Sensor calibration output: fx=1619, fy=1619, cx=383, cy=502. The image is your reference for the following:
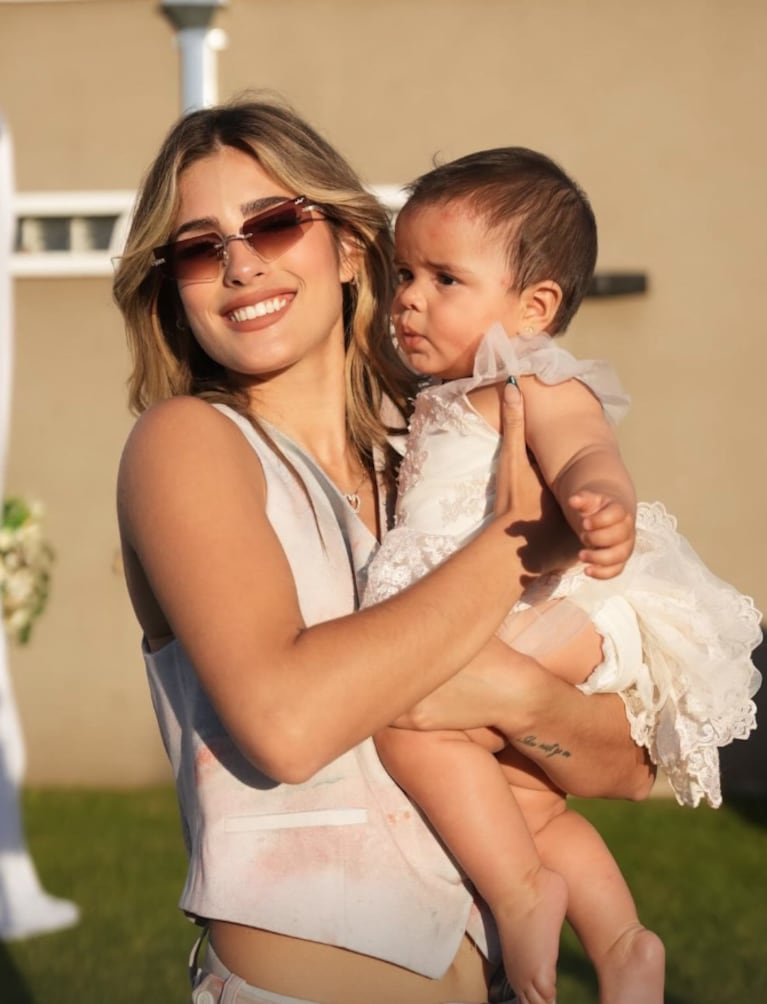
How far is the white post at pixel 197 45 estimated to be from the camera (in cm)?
964

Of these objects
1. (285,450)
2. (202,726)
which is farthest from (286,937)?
(285,450)

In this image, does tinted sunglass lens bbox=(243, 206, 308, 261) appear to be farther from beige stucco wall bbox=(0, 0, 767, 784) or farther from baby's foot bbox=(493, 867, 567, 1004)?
beige stucco wall bbox=(0, 0, 767, 784)

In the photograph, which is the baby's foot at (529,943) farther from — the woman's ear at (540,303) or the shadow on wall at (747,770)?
the shadow on wall at (747,770)

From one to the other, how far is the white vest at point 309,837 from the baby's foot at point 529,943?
0.07 metres

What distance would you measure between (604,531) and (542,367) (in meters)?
0.49

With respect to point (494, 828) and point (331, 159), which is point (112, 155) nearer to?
point (331, 159)

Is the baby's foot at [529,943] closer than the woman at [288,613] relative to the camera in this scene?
No

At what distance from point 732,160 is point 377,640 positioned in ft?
26.0

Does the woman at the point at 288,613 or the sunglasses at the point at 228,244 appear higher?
the sunglasses at the point at 228,244

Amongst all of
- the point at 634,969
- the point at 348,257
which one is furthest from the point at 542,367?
the point at 634,969

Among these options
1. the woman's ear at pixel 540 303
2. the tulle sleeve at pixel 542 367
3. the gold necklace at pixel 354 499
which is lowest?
the gold necklace at pixel 354 499

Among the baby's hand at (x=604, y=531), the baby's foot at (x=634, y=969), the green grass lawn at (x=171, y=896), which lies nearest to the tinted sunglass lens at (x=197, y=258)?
the baby's hand at (x=604, y=531)

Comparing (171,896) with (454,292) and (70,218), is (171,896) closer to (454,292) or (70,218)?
(70,218)

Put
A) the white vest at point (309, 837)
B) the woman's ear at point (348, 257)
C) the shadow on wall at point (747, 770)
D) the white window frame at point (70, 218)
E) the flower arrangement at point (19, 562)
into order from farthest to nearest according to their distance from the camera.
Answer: the white window frame at point (70, 218)
the shadow on wall at point (747, 770)
the flower arrangement at point (19, 562)
the woman's ear at point (348, 257)
the white vest at point (309, 837)
